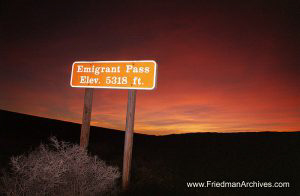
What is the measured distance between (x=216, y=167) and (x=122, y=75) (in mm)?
8164

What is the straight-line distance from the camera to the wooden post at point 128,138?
605 centimetres

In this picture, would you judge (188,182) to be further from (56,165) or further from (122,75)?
(56,165)

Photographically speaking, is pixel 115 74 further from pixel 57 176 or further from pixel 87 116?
pixel 57 176

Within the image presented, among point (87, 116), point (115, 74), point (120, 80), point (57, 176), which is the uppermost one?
point (115, 74)

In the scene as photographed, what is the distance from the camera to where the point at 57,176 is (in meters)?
3.88

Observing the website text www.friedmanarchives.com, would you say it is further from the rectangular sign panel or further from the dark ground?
the rectangular sign panel

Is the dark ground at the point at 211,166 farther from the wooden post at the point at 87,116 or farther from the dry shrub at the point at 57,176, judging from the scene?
the wooden post at the point at 87,116

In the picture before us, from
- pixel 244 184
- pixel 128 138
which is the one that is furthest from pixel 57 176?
pixel 244 184

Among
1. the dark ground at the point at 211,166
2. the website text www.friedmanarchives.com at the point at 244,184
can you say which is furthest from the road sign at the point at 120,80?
the website text www.friedmanarchives.com at the point at 244,184

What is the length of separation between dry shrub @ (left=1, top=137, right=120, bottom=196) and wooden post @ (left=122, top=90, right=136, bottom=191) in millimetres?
610

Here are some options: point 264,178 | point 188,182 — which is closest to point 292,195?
point 264,178

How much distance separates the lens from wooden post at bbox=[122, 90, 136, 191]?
6048 millimetres

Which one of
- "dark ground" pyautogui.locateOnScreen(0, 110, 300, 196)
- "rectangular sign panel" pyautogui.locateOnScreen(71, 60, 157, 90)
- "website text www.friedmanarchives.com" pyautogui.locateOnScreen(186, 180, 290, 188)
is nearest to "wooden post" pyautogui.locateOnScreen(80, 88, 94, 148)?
"rectangular sign panel" pyautogui.locateOnScreen(71, 60, 157, 90)

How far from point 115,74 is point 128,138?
1787mm
